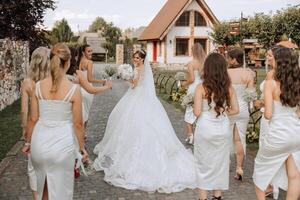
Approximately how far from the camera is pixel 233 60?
22.9 feet

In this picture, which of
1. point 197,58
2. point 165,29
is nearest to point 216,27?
point 165,29

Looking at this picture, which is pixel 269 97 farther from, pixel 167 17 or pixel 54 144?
pixel 167 17

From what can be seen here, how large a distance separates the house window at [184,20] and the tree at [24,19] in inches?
945

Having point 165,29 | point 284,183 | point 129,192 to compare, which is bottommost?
point 129,192

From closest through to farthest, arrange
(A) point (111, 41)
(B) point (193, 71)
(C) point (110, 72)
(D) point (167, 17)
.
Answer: (C) point (110, 72) < (B) point (193, 71) < (D) point (167, 17) < (A) point (111, 41)

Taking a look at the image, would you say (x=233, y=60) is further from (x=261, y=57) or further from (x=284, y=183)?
(x=261, y=57)

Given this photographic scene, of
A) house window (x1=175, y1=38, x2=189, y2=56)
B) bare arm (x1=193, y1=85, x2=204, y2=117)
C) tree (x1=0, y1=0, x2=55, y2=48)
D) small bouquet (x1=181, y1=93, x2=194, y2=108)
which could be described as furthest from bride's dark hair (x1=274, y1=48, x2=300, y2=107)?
house window (x1=175, y1=38, x2=189, y2=56)

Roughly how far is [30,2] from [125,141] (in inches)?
645

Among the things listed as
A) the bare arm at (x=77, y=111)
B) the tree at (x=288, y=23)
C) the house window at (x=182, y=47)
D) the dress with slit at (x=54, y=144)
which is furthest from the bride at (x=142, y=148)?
the house window at (x=182, y=47)

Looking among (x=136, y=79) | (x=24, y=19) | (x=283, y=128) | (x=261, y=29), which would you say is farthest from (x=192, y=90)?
(x=261, y=29)

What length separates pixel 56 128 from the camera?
4453 mm

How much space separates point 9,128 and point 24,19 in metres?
11.5

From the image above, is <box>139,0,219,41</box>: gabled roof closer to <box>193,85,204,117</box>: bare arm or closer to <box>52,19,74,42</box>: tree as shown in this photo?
<box>52,19,74,42</box>: tree

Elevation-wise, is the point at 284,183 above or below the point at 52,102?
below
